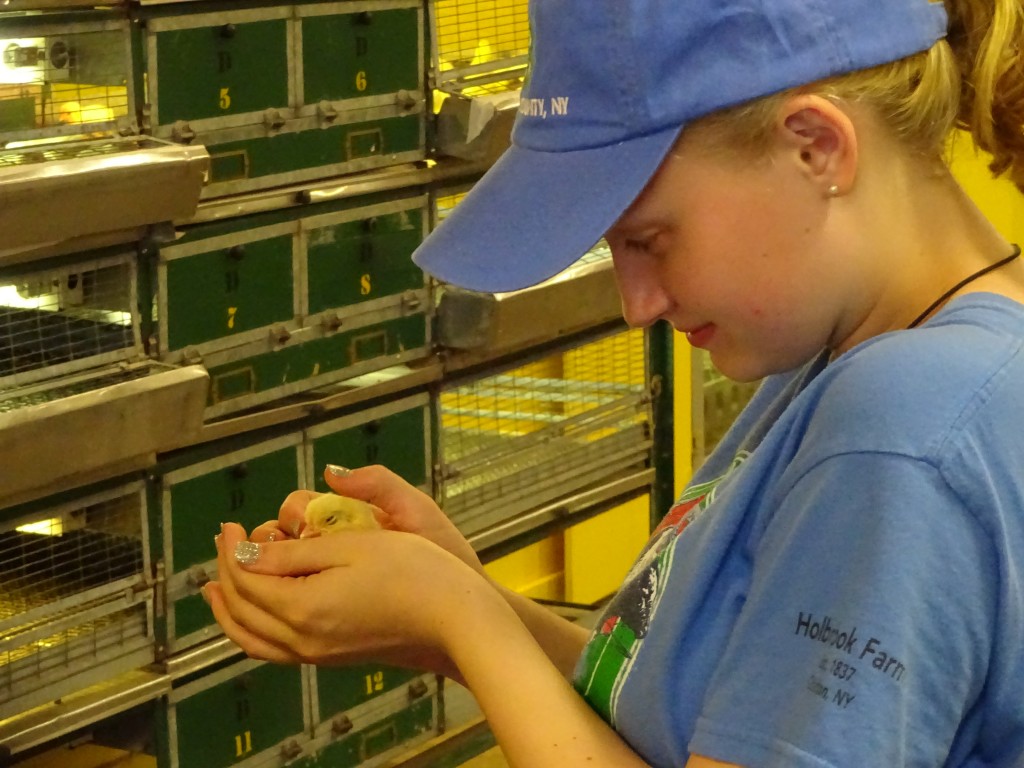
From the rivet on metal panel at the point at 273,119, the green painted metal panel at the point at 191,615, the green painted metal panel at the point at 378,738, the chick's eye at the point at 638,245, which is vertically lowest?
the green painted metal panel at the point at 378,738

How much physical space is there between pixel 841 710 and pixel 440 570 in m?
0.31

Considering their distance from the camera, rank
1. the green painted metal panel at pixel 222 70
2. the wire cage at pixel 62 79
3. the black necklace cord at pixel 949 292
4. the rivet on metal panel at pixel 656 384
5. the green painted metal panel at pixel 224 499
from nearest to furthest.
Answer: the black necklace cord at pixel 949 292
the wire cage at pixel 62 79
the green painted metal panel at pixel 222 70
the green painted metal panel at pixel 224 499
the rivet on metal panel at pixel 656 384

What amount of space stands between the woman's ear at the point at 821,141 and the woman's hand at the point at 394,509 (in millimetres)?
458

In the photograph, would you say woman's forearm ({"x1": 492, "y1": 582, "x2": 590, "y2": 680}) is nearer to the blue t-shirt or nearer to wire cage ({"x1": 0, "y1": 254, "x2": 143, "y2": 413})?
the blue t-shirt

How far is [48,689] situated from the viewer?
5.35 ft

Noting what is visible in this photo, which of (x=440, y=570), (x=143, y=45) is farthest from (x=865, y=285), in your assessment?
(x=143, y=45)

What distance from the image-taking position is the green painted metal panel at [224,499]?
5.79 feet

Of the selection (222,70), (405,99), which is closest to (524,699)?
(222,70)

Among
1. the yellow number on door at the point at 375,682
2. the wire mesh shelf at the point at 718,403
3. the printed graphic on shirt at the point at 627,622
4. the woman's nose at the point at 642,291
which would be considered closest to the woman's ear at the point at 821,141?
the woman's nose at the point at 642,291

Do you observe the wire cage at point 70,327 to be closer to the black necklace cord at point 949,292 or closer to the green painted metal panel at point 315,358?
the green painted metal panel at point 315,358

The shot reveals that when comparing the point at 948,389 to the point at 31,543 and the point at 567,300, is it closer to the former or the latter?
the point at 31,543

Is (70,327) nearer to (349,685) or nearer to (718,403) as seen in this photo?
(349,685)

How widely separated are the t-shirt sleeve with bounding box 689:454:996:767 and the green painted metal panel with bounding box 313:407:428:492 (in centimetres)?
130

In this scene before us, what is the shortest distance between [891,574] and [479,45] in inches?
64.3
